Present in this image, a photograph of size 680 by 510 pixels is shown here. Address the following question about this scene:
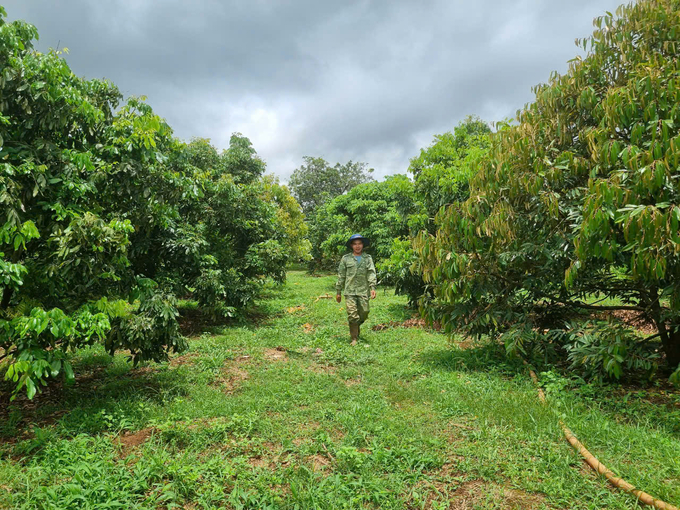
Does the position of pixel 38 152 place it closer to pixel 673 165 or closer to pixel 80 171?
pixel 80 171

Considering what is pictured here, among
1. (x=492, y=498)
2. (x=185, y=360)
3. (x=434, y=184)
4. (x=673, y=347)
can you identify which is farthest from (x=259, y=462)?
(x=434, y=184)

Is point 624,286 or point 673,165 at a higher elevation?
point 673,165

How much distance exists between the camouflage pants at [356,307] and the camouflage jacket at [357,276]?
93mm

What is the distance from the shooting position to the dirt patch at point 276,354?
255 inches

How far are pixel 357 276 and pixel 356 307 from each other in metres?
0.58

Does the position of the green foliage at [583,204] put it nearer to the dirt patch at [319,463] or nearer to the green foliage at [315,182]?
the dirt patch at [319,463]

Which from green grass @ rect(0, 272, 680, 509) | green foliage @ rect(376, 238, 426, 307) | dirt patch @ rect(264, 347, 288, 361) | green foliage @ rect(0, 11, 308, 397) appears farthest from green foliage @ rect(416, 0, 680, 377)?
green foliage @ rect(0, 11, 308, 397)

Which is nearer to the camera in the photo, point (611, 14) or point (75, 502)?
point (75, 502)

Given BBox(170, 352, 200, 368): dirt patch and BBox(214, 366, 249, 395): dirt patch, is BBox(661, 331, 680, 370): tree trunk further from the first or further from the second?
BBox(170, 352, 200, 368): dirt patch

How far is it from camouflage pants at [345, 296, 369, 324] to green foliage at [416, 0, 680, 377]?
2017mm

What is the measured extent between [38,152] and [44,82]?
64cm

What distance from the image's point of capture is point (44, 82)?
3.62 metres

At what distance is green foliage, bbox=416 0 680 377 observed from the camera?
3529mm

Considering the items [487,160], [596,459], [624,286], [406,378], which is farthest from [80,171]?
[624,286]
